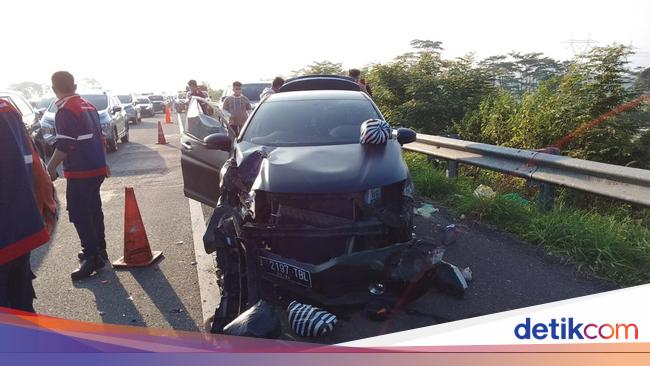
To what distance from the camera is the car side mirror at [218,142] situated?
4941mm

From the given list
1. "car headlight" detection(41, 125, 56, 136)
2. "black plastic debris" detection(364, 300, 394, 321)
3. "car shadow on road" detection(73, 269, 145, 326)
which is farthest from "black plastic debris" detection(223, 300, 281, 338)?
"car headlight" detection(41, 125, 56, 136)

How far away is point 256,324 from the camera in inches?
117

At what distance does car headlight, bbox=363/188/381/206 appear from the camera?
12.0ft

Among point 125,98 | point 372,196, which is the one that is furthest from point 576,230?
point 125,98

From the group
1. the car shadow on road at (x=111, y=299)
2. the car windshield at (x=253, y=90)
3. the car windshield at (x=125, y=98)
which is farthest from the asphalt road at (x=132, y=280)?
the car windshield at (x=125, y=98)

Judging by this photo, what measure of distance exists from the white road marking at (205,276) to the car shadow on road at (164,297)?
145 millimetres

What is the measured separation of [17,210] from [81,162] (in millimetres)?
2028

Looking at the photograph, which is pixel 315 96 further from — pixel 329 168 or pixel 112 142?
pixel 112 142

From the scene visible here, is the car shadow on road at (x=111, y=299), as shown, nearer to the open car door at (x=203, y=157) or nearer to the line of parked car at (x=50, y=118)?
the open car door at (x=203, y=157)

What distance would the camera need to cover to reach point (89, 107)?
15.8ft

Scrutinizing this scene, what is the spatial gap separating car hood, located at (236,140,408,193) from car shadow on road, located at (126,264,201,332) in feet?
3.66

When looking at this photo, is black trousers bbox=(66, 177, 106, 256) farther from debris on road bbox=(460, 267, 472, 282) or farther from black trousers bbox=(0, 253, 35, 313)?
debris on road bbox=(460, 267, 472, 282)

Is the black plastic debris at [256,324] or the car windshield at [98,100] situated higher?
the car windshield at [98,100]

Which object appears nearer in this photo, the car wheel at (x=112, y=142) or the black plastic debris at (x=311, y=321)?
the black plastic debris at (x=311, y=321)
